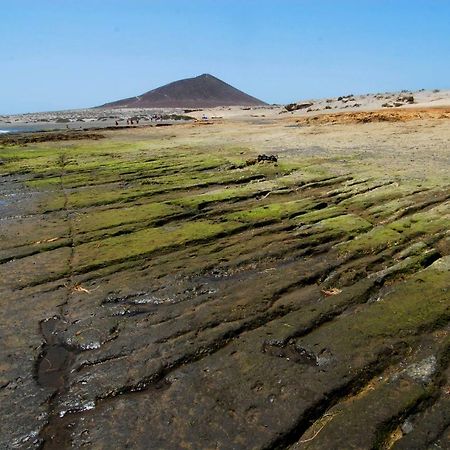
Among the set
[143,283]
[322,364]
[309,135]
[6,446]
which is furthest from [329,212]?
[309,135]

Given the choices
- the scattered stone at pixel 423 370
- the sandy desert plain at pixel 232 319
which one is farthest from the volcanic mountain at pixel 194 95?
the scattered stone at pixel 423 370

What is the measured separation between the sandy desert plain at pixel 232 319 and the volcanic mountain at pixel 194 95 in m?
132

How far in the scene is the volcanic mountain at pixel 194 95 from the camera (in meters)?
140

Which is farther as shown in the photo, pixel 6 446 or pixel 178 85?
pixel 178 85

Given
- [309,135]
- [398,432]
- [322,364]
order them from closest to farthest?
1. [398,432]
2. [322,364]
3. [309,135]

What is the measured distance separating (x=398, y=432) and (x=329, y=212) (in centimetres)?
526

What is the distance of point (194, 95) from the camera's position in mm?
143250

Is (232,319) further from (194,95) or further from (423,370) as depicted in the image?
(194,95)

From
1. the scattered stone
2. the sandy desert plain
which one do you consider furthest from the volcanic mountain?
the scattered stone

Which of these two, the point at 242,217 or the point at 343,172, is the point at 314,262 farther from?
the point at 343,172

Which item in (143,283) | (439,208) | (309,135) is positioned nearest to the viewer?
(143,283)

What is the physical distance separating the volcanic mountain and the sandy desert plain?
433 ft

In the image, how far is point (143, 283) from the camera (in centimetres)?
575

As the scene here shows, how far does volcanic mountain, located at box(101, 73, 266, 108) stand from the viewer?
139875 millimetres
